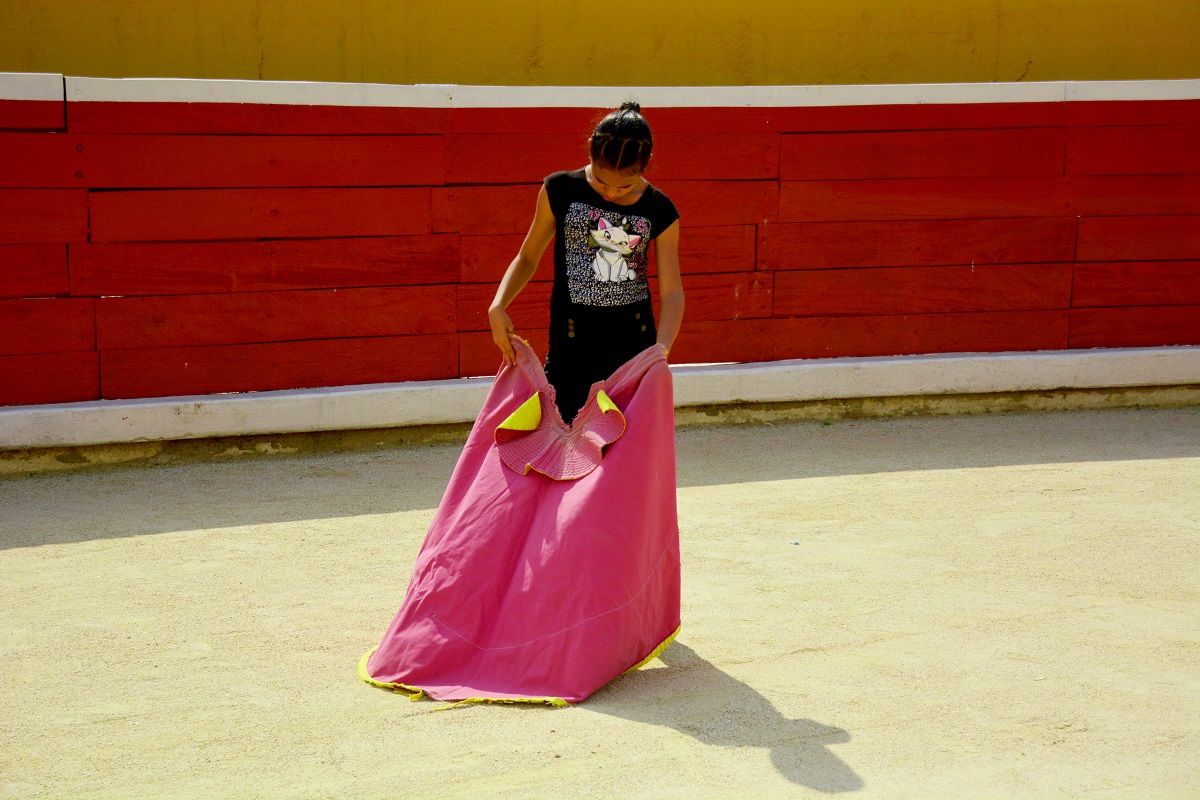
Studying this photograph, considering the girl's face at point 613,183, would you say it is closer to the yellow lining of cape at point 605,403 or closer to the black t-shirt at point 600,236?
the black t-shirt at point 600,236

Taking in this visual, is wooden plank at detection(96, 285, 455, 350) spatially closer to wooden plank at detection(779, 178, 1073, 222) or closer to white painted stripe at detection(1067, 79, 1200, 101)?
wooden plank at detection(779, 178, 1073, 222)

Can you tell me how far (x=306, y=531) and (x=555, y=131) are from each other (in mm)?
1956

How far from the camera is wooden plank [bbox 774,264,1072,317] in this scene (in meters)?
5.81

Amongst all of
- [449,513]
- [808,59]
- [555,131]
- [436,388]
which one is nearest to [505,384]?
[449,513]

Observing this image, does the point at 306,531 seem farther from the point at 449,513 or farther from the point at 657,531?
the point at 657,531

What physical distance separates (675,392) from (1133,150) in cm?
219

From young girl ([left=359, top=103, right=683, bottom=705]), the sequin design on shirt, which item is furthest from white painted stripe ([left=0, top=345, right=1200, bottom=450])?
the sequin design on shirt

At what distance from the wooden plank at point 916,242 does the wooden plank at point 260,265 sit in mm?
1325

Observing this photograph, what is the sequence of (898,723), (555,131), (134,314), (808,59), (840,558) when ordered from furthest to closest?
(808,59), (555,131), (134,314), (840,558), (898,723)

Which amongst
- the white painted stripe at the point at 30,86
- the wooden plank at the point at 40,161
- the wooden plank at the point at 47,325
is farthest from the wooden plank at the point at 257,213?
the white painted stripe at the point at 30,86

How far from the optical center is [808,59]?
6320 millimetres

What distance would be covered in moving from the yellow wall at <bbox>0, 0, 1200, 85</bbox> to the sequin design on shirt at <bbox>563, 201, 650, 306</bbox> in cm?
303

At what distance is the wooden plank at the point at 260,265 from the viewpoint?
194 inches

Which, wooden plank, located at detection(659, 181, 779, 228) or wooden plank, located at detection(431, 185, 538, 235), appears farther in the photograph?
wooden plank, located at detection(659, 181, 779, 228)
